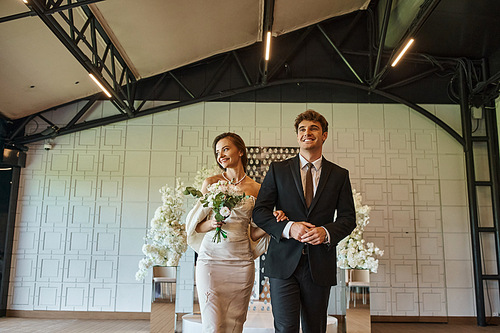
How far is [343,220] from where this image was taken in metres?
2.62

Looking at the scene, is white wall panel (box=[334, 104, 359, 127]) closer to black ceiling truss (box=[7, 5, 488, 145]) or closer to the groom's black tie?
black ceiling truss (box=[7, 5, 488, 145])

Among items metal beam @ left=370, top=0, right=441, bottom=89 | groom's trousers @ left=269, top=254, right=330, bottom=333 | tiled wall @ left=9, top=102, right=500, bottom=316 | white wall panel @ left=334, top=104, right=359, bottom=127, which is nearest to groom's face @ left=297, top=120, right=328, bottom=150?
groom's trousers @ left=269, top=254, right=330, bottom=333

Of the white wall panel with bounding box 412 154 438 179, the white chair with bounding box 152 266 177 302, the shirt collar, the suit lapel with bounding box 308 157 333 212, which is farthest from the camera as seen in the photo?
the white wall panel with bounding box 412 154 438 179

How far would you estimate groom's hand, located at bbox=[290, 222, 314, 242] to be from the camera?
2.42m

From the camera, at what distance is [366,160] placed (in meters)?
7.66

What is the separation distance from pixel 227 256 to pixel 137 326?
4118 millimetres

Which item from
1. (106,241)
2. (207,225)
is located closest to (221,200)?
(207,225)

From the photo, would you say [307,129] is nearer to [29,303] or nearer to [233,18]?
[233,18]

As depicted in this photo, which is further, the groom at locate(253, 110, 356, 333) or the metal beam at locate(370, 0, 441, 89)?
the metal beam at locate(370, 0, 441, 89)

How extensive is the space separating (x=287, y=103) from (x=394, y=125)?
216 cm

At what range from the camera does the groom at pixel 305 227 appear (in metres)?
2.47

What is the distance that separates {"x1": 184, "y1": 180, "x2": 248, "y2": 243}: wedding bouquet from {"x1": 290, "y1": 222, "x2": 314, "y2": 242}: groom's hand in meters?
0.82

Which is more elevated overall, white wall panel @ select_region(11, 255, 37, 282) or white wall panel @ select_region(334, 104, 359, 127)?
white wall panel @ select_region(334, 104, 359, 127)

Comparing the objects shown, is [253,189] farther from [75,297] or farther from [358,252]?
[75,297]
